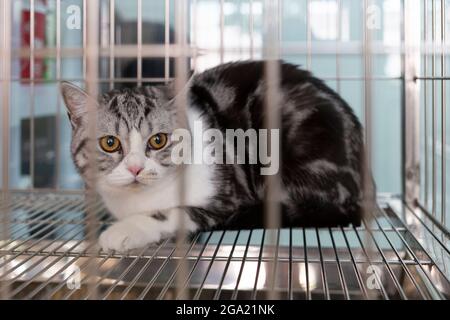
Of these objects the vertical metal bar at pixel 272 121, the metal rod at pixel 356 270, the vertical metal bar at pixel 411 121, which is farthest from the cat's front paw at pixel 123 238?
the vertical metal bar at pixel 411 121

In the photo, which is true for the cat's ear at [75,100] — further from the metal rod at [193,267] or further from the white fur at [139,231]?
the metal rod at [193,267]

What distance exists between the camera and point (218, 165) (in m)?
1.33

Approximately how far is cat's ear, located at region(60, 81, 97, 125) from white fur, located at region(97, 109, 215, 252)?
140 millimetres

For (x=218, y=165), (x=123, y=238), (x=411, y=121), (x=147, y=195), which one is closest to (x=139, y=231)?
(x=123, y=238)

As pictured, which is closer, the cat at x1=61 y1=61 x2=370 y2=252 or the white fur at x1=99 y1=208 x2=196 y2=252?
the white fur at x1=99 y1=208 x2=196 y2=252

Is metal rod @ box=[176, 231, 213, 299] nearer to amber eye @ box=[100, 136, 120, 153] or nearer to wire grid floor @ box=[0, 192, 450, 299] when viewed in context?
wire grid floor @ box=[0, 192, 450, 299]

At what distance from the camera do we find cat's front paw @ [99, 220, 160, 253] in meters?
1.08

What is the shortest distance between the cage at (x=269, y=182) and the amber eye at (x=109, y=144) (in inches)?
4.9

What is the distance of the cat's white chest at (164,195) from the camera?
126 centimetres

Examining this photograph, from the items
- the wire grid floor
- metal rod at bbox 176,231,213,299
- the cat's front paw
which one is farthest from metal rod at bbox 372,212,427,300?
the cat's front paw

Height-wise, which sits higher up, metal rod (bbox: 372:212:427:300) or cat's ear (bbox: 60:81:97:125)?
cat's ear (bbox: 60:81:97:125)

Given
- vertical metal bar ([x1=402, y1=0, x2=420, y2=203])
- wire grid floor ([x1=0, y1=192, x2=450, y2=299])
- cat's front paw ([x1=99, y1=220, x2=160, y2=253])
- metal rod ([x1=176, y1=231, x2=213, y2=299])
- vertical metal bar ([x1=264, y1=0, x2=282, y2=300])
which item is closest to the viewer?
vertical metal bar ([x1=264, y1=0, x2=282, y2=300])

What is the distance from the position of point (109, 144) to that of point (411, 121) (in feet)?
2.69

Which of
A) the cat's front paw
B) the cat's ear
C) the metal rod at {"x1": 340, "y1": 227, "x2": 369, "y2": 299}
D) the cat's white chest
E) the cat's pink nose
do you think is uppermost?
the cat's ear
